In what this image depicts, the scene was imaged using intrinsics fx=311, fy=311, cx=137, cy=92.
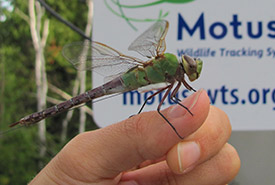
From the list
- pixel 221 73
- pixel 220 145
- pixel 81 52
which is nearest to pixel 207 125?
pixel 220 145

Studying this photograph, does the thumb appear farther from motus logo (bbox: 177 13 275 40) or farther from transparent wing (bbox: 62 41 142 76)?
motus logo (bbox: 177 13 275 40)

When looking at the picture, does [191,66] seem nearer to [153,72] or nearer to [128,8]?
[153,72]

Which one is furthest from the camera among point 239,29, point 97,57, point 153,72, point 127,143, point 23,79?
point 23,79

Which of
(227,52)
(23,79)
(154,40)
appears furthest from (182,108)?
(23,79)

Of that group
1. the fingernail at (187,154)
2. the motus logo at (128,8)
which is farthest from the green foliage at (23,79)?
the fingernail at (187,154)

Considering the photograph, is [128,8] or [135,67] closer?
[135,67]

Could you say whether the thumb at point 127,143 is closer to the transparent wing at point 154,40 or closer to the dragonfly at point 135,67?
the dragonfly at point 135,67

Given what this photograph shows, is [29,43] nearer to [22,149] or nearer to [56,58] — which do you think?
[56,58]
